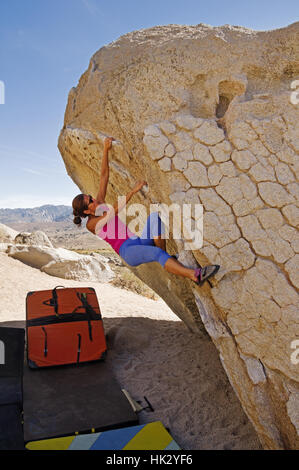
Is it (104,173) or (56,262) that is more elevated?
(104,173)

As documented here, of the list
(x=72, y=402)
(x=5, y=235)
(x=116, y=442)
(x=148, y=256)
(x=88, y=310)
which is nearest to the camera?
(x=116, y=442)

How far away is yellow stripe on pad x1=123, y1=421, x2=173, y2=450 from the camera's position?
2.27m

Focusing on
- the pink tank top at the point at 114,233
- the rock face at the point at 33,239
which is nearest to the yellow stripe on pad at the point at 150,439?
the pink tank top at the point at 114,233

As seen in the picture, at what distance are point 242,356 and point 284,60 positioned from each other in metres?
2.61

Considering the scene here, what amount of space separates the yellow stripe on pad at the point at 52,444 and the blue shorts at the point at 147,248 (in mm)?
1341

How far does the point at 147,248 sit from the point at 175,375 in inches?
66.0

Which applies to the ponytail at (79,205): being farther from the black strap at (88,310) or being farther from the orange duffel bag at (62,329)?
the black strap at (88,310)

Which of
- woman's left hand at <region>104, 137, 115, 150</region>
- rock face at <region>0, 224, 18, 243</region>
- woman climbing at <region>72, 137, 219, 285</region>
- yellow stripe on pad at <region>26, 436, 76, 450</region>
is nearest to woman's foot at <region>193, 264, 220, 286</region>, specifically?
woman climbing at <region>72, 137, 219, 285</region>

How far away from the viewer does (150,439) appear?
2357 mm

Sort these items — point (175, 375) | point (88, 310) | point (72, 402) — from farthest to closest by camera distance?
1. point (88, 310)
2. point (175, 375)
3. point (72, 402)

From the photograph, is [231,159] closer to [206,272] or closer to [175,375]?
[206,272]

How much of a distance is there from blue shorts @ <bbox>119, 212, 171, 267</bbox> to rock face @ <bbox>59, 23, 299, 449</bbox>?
22cm

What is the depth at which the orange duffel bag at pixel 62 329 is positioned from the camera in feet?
12.4

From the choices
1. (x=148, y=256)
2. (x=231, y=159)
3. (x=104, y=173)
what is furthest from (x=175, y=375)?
(x=231, y=159)
